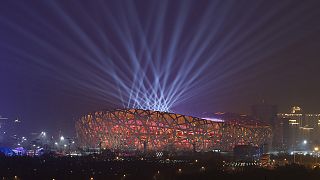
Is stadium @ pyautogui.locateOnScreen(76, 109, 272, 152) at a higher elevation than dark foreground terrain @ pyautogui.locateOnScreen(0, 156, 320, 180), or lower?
higher

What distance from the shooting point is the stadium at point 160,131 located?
323 ft

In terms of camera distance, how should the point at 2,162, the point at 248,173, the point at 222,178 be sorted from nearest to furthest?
the point at 222,178, the point at 248,173, the point at 2,162

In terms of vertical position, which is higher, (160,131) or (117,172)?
(160,131)

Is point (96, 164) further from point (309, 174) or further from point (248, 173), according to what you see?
point (309, 174)

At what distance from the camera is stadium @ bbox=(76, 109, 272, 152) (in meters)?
98.3

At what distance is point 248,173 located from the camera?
40.5m

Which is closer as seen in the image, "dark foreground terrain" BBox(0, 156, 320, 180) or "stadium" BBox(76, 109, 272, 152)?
"dark foreground terrain" BBox(0, 156, 320, 180)

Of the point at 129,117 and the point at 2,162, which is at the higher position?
the point at 129,117

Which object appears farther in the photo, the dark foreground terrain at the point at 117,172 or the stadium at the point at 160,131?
the stadium at the point at 160,131

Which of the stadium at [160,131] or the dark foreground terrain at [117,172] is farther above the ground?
the stadium at [160,131]

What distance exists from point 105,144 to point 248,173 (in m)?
69.3

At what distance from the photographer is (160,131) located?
3905 inches

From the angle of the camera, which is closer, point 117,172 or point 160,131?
point 117,172

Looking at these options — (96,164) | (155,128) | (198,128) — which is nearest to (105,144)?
(155,128)
